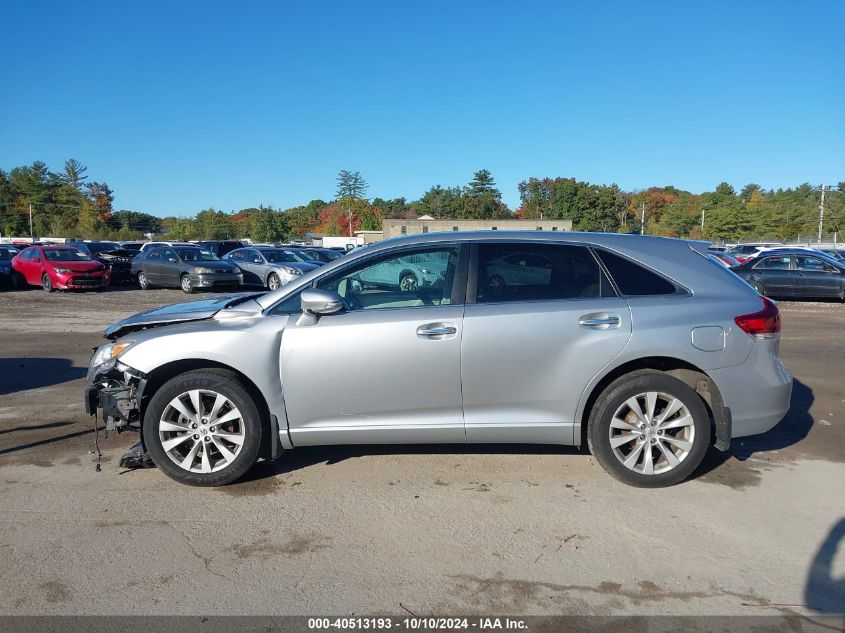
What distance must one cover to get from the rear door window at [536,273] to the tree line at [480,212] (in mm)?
55160

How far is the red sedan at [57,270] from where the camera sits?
65.9 ft

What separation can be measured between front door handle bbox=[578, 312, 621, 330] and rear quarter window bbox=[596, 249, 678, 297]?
253mm

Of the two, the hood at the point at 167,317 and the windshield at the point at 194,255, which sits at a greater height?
the windshield at the point at 194,255

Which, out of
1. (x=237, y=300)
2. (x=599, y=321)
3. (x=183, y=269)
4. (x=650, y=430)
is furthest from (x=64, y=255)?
(x=650, y=430)

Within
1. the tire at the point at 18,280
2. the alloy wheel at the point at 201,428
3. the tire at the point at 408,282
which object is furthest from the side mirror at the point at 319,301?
the tire at the point at 18,280

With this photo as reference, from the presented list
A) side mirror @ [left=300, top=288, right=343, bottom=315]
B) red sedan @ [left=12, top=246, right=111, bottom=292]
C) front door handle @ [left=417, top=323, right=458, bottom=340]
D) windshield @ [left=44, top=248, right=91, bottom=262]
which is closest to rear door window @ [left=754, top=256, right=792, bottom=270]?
front door handle @ [left=417, top=323, right=458, bottom=340]

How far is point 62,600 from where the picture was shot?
10.3 feet

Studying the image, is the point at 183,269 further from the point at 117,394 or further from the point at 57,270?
the point at 117,394

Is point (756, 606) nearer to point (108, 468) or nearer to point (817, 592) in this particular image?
point (817, 592)

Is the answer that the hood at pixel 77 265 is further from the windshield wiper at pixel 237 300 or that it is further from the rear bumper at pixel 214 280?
the windshield wiper at pixel 237 300

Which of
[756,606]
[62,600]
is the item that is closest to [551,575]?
[756,606]

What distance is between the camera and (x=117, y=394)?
461 cm

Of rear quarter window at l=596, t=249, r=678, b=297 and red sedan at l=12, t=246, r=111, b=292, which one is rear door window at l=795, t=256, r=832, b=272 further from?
red sedan at l=12, t=246, r=111, b=292

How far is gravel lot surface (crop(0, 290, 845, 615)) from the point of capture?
3.19m
